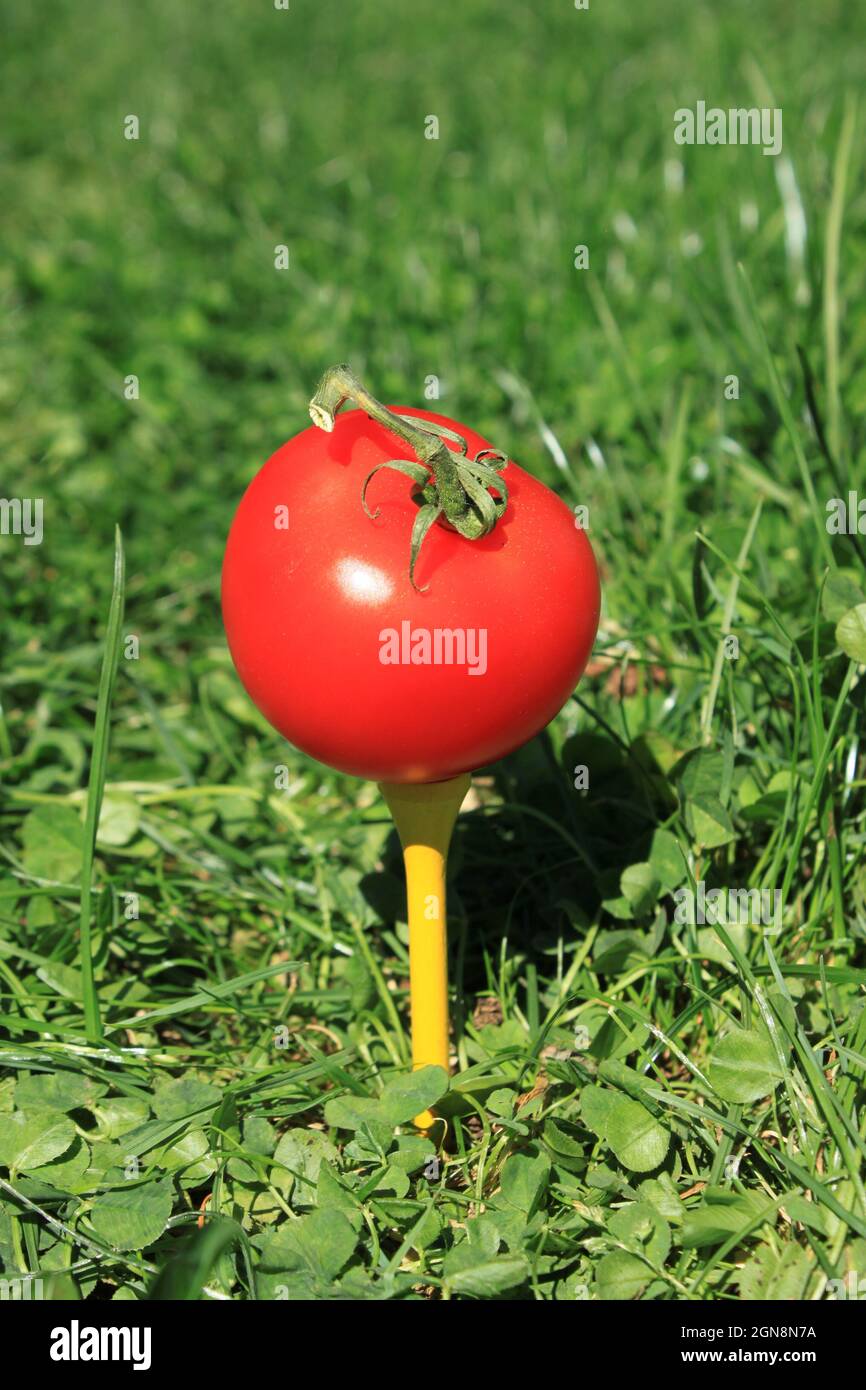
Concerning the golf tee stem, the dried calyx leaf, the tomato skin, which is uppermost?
the dried calyx leaf

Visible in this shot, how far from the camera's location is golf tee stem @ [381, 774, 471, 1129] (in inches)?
61.6

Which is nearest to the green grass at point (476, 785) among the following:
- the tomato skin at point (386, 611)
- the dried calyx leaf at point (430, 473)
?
the tomato skin at point (386, 611)

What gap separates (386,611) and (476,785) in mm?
990

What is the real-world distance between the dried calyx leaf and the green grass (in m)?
0.45

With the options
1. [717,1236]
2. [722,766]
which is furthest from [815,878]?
[717,1236]

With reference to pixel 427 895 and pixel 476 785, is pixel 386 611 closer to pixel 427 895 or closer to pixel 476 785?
pixel 427 895

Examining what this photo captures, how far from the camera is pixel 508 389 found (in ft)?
10.5

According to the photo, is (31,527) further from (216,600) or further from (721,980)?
(721,980)

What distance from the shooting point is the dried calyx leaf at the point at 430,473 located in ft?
4.38

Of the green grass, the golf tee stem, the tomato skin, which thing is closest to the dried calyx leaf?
the tomato skin

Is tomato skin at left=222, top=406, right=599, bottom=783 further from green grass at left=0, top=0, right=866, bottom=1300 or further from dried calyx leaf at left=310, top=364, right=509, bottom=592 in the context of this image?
green grass at left=0, top=0, right=866, bottom=1300

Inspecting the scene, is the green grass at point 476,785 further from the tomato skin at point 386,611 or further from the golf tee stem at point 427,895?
the tomato skin at point 386,611

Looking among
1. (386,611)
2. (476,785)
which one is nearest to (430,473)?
(386,611)

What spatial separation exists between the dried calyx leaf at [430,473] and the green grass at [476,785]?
447 mm
